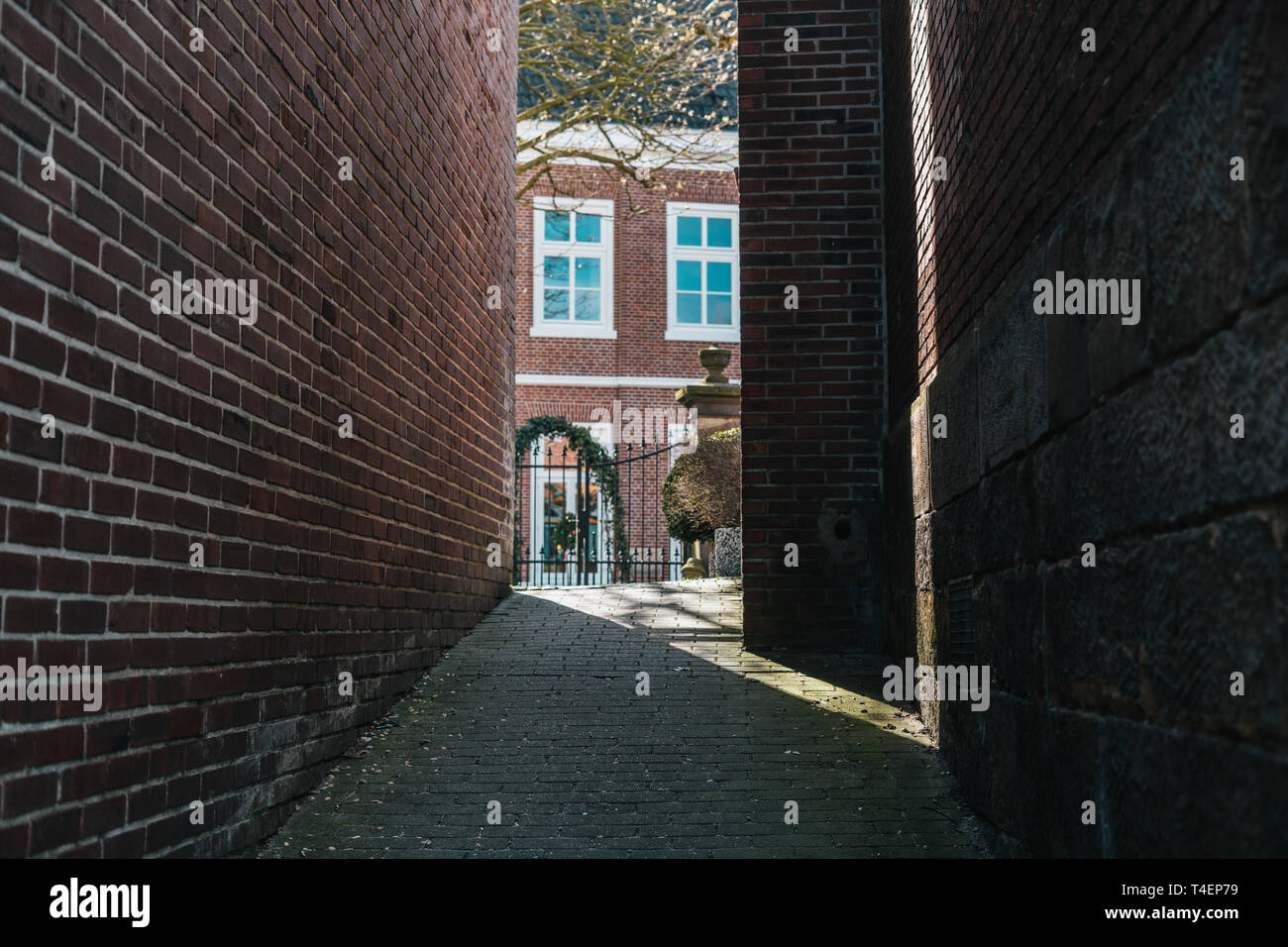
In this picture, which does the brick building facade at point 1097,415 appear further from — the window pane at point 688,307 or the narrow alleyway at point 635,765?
the window pane at point 688,307

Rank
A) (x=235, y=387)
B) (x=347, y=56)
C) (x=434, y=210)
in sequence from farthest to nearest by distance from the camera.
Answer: (x=434, y=210) → (x=347, y=56) → (x=235, y=387)

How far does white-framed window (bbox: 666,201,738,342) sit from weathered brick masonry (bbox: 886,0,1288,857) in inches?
620

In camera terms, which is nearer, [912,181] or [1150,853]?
[1150,853]

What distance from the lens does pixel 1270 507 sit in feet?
6.48

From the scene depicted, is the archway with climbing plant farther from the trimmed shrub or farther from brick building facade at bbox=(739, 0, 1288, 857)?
brick building facade at bbox=(739, 0, 1288, 857)

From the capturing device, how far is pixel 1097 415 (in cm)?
284

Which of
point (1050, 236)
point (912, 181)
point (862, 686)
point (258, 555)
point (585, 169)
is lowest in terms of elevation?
point (862, 686)

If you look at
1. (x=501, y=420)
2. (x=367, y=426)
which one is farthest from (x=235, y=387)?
(x=501, y=420)

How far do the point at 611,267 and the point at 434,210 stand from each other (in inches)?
549

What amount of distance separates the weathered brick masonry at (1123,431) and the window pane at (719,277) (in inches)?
630

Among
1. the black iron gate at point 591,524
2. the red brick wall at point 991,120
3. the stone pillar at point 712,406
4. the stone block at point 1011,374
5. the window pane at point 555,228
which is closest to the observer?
the red brick wall at point 991,120

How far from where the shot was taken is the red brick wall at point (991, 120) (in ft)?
8.96

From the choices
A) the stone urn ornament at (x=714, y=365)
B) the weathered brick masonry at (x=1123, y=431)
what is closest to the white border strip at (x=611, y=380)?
the stone urn ornament at (x=714, y=365)
